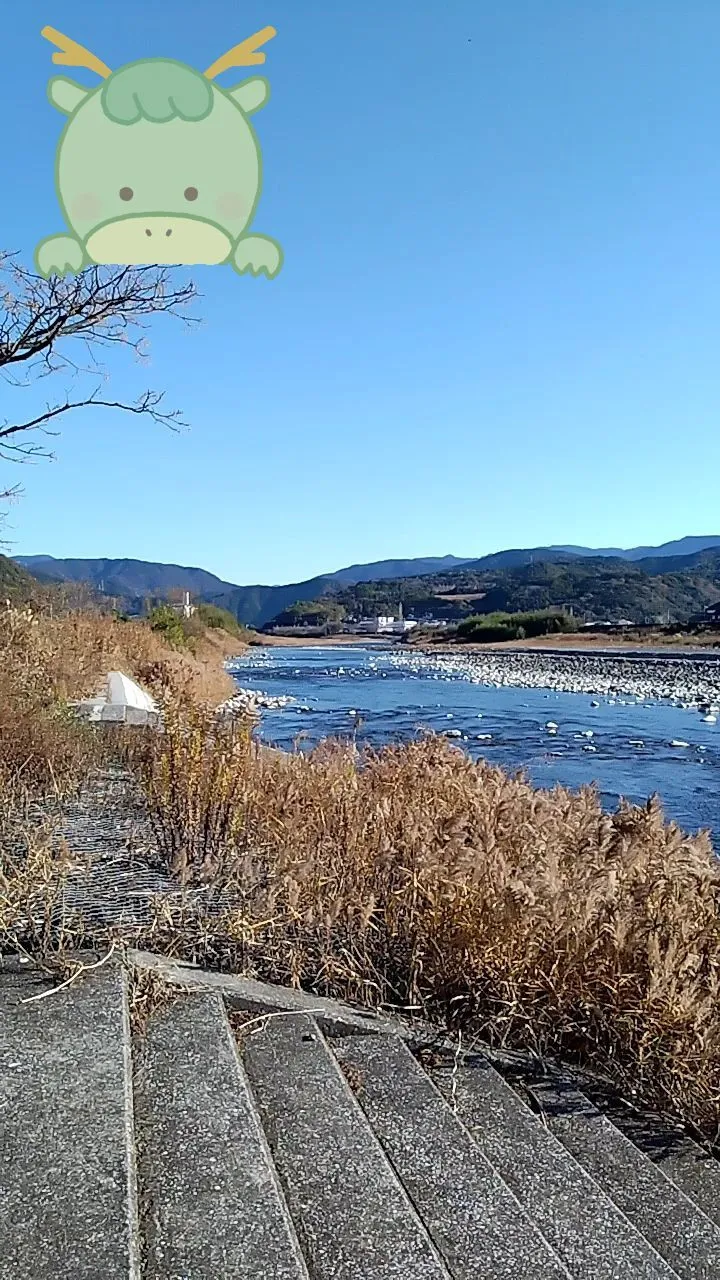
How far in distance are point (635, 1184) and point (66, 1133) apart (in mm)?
1580

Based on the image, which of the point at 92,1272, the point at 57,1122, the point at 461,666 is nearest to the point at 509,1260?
the point at 92,1272

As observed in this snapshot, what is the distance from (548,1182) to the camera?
252 cm

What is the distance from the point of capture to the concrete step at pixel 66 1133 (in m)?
1.79

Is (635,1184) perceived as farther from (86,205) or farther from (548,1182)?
(86,205)

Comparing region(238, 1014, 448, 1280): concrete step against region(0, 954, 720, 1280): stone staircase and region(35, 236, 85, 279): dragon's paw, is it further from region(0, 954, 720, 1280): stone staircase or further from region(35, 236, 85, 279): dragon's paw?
region(35, 236, 85, 279): dragon's paw

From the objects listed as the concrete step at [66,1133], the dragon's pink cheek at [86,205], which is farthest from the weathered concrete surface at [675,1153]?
the dragon's pink cheek at [86,205]

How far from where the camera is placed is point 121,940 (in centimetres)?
→ 325

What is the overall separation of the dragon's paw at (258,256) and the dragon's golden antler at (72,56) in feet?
2.84

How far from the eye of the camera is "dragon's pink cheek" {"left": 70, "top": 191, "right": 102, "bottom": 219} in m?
4.21

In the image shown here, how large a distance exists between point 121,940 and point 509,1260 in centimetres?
166

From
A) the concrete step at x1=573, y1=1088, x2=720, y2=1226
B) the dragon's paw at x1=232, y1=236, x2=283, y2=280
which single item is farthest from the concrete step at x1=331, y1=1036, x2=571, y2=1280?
the dragon's paw at x1=232, y1=236, x2=283, y2=280

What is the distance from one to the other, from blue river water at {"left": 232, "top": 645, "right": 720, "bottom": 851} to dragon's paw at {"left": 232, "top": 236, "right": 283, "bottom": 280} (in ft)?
10.6

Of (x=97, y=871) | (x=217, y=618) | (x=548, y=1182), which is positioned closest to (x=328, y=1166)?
(x=548, y=1182)

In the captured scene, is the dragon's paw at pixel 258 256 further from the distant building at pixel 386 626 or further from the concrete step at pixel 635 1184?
the distant building at pixel 386 626
